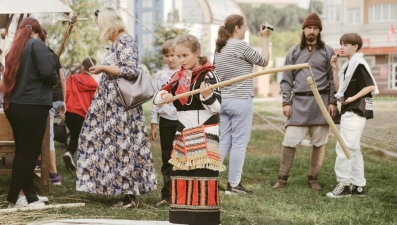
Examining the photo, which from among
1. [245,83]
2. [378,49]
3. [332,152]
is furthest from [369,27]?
[245,83]

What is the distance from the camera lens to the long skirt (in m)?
5.12

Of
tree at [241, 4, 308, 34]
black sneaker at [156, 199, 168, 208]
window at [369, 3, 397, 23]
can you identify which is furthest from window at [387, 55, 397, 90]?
tree at [241, 4, 308, 34]

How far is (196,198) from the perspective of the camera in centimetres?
513

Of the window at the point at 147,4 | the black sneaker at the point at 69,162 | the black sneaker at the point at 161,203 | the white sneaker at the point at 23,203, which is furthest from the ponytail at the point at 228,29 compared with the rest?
the window at the point at 147,4

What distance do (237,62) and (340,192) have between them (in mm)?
1603

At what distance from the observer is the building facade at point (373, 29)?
42.3 meters

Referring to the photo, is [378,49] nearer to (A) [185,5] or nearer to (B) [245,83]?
(A) [185,5]

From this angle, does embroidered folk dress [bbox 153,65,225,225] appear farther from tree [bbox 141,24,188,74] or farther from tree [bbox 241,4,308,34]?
tree [bbox 241,4,308,34]

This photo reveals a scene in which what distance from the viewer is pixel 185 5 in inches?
2258

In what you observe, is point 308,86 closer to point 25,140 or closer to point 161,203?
point 161,203

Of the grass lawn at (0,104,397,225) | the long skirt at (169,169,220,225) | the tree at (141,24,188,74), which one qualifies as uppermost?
the tree at (141,24,188,74)

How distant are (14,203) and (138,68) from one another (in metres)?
1.59

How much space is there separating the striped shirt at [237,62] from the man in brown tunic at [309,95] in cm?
54

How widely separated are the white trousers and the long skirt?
235 centimetres
